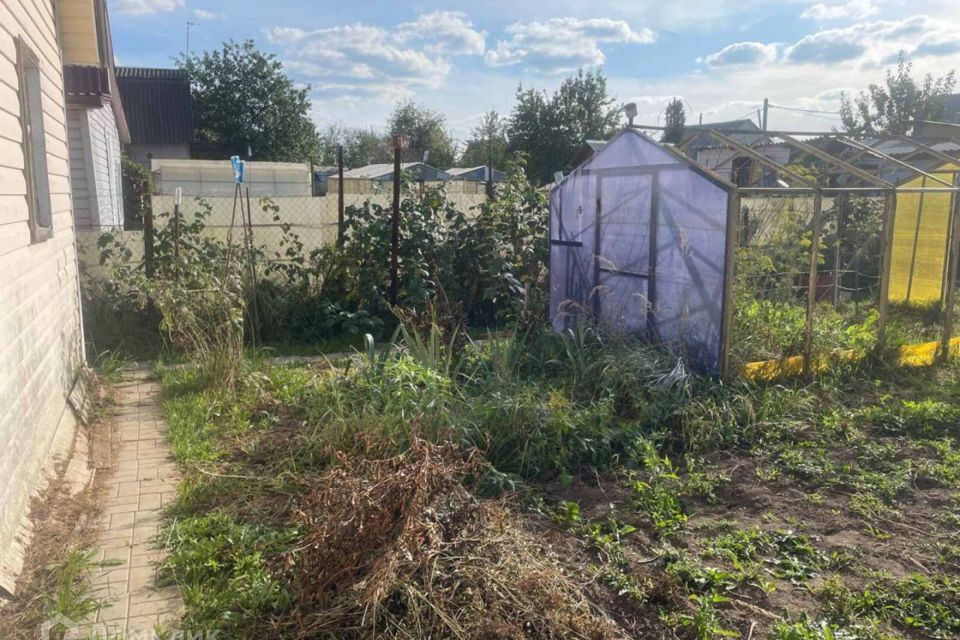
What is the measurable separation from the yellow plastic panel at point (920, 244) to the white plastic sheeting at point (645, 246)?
4296 millimetres

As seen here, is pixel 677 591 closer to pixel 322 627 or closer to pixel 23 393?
pixel 322 627

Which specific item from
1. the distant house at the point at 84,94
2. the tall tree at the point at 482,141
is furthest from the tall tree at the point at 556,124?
the distant house at the point at 84,94

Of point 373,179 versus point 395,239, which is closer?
point 395,239

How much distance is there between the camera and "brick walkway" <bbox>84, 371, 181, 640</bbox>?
3094 mm

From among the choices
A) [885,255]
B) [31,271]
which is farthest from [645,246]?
[31,271]

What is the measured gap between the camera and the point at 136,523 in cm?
396

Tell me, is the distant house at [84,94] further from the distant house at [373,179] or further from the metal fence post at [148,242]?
the distant house at [373,179]

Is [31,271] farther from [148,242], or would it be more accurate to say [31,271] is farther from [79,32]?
[79,32]

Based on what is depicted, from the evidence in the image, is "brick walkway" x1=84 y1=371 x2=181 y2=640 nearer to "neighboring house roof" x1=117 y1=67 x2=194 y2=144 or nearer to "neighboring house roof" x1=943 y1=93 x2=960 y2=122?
"neighboring house roof" x1=117 y1=67 x2=194 y2=144

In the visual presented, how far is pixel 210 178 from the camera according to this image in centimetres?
2272

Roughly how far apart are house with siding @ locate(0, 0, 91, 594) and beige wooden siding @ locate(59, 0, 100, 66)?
16.1ft

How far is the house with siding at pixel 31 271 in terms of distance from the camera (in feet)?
11.8

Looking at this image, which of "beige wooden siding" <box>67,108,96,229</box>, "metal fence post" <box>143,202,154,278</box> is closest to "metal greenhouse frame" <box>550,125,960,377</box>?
"metal fence post" <box>143,202,154,278</box>

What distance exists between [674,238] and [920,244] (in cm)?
504
